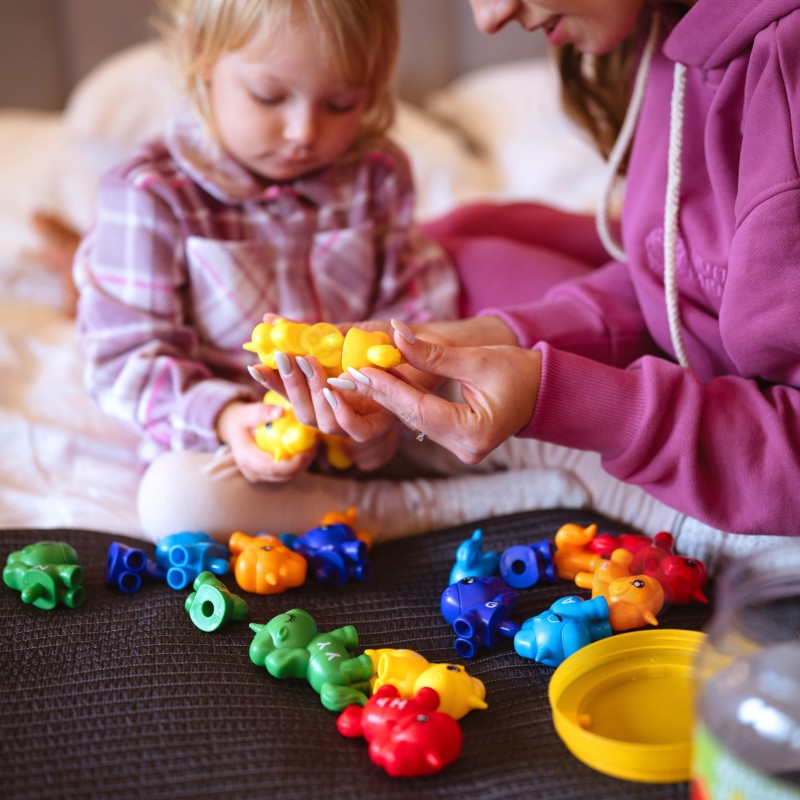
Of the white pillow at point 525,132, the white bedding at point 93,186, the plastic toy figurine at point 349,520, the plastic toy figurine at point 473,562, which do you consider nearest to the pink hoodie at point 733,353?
the plastic toy figurine at point 473,562

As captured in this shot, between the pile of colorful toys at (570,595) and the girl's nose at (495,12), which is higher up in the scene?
the girl's nose at (495,12)

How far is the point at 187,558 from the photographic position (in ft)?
2.79

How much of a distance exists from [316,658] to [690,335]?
1.61ft

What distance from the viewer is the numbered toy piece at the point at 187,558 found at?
846 mm

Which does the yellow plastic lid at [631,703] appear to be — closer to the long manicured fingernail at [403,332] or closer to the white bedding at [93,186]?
the long manicured fingernail at [403,332]

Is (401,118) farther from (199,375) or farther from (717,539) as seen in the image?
(717,539)

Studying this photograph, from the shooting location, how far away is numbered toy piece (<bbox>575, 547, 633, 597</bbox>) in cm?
80

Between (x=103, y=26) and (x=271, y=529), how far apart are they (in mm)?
1481

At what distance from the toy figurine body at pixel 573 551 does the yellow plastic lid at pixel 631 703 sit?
10 centimetres

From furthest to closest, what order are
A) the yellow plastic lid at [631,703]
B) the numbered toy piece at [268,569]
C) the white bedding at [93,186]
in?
the white bedding at [93,186] < the numbered toy piece at [268,569] < the yellow plastic lid at [631,703]

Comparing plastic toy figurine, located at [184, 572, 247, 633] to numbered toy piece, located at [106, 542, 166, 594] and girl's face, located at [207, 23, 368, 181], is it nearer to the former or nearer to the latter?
numbered toy piece, located at [106, 542, 166, 594]

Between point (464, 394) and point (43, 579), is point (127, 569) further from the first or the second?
point (464, 394)

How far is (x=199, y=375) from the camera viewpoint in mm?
1057

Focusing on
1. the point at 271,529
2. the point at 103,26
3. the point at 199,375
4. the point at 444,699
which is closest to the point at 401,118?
the point at 103,26
